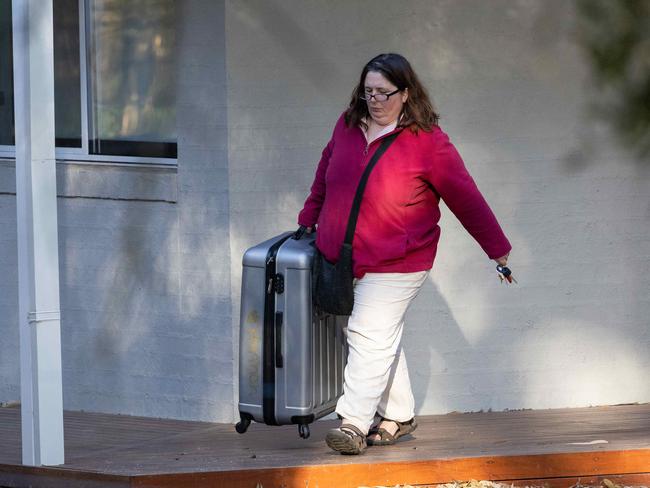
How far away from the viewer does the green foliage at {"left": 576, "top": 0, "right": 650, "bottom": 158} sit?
7.09 metres

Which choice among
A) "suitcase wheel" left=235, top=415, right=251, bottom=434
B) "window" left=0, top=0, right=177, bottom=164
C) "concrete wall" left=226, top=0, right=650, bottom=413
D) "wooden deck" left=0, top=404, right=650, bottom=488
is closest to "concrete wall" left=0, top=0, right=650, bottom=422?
"concrete wall" left=226, top=0, right=650, bottom=413

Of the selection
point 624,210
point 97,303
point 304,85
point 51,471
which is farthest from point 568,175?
point 51,471

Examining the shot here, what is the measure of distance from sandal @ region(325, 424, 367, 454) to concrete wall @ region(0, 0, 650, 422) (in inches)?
64.6

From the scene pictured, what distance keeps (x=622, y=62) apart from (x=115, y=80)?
2.99 m

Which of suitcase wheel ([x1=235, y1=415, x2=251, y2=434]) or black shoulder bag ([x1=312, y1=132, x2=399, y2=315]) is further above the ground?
black shoulder bag ([x1=312, y1=132, x2=399, y2=315])

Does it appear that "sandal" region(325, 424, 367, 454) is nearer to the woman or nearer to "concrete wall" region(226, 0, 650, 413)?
the woman

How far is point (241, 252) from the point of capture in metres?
6.97

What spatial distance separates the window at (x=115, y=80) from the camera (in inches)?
287

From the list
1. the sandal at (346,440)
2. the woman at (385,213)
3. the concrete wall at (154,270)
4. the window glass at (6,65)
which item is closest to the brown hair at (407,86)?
the woman at (385,213)

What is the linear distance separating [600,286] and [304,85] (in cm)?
Result: 208

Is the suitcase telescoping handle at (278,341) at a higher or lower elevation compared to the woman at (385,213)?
lower

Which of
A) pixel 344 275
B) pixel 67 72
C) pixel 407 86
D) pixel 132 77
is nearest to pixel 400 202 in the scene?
pixel 344 275

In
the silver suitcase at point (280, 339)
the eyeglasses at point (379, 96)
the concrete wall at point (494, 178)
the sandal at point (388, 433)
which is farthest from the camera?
the concrete wall at point (494, 178)

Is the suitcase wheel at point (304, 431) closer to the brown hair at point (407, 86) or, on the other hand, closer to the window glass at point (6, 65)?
the brown hair at point (407, 86)
